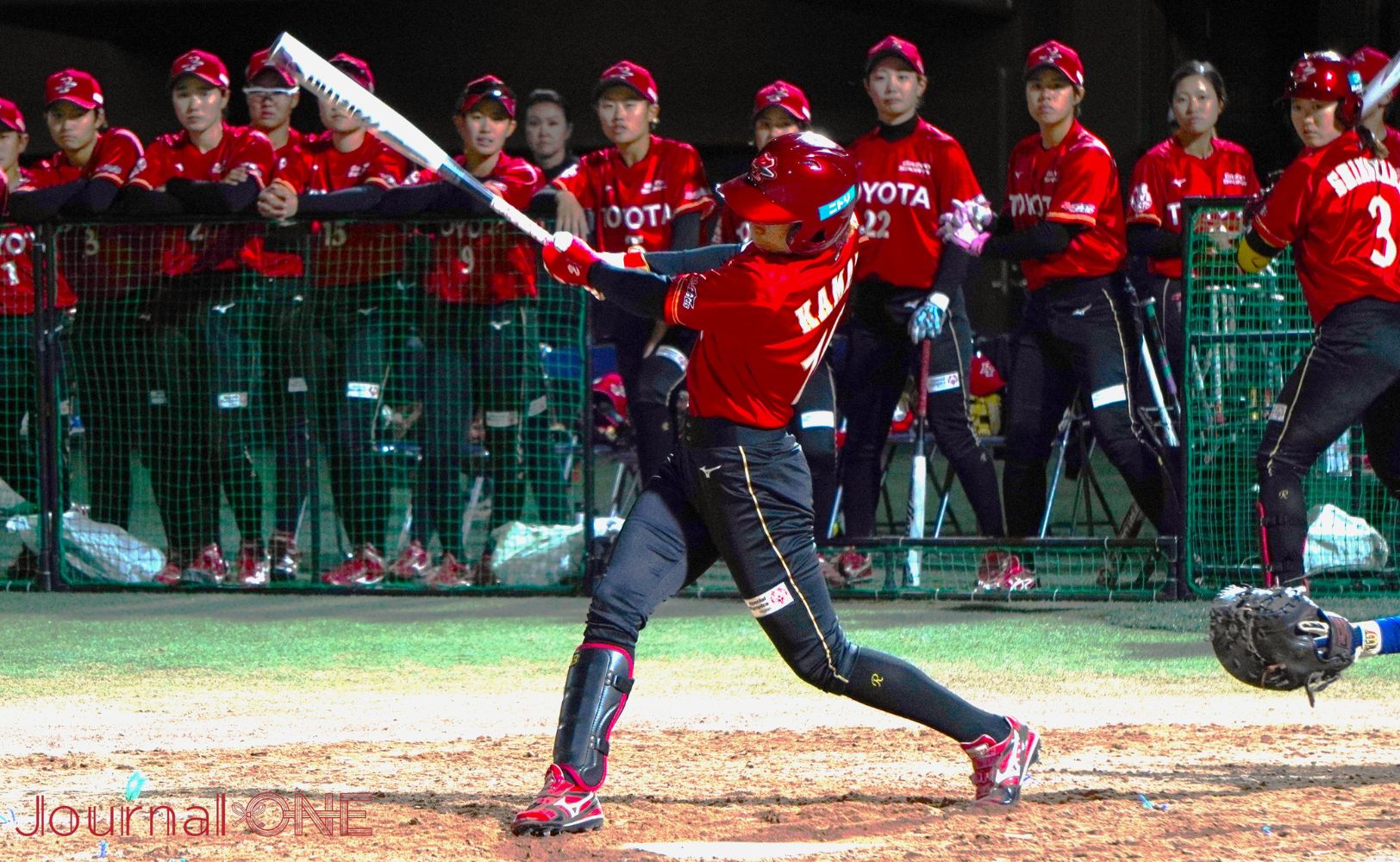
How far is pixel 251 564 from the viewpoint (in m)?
9.49

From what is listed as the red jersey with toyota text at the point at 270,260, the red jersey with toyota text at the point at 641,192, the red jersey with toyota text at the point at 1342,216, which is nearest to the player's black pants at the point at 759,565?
the red jersey with toyota text at the point at 1342,216

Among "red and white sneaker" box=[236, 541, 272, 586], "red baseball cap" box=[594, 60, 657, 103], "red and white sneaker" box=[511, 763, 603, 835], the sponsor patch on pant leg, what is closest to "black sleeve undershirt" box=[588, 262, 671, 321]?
the sponsor patch on pant leg

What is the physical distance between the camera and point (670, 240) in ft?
30.1

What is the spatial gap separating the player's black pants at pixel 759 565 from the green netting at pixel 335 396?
4.35 meters

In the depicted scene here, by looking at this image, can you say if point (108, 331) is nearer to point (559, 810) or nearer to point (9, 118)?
point (9, 118)

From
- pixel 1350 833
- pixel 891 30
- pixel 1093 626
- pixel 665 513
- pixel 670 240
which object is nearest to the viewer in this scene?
pixel 1350 833

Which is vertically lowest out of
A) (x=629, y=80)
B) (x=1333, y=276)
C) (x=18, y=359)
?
(x=18, y=359)

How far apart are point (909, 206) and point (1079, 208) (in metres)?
0.78

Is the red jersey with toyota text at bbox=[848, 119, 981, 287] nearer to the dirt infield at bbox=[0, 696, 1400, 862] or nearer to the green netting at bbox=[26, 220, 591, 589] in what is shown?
the green netting at bbox=[26, 220, 591, 589]

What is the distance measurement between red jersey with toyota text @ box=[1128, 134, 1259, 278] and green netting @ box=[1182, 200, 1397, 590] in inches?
24.4

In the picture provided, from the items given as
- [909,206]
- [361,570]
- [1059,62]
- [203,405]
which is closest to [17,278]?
[203,405]

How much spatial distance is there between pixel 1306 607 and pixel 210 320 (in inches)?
231

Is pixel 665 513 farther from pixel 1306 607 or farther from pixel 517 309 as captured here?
pixel 517 309

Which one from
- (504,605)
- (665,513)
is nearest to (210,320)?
(504,605)
